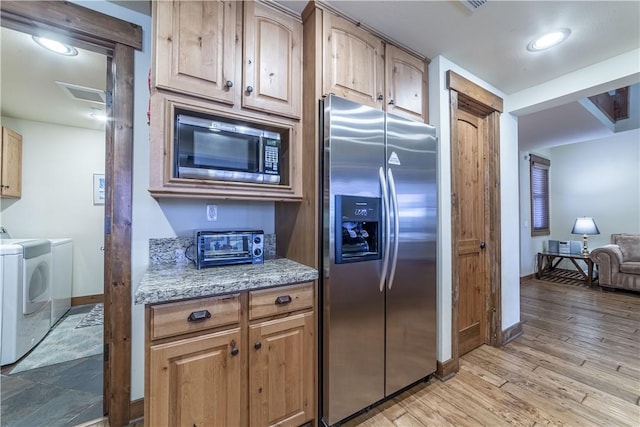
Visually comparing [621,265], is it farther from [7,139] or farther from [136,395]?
[7,139]

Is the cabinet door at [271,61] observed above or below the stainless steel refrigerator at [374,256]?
above

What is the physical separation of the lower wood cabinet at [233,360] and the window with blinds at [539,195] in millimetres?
5969

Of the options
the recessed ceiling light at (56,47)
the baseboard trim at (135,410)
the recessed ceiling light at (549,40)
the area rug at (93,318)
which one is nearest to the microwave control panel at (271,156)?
the baseboard trim at (135,410)

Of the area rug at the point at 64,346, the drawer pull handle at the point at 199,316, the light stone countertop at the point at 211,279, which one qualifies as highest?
the light stone countertop at the point at 211,279

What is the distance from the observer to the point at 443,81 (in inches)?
83.4

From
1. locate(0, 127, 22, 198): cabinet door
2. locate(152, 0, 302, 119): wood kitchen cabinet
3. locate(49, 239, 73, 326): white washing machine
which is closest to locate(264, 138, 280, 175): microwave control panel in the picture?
locate(152, 0, 302, 119): wood kitchen cabinet

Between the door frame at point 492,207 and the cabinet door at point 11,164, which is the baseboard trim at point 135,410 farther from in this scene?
the cabinet door at point 11,164

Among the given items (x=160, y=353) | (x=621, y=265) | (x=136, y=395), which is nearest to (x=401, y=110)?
(x=160, y=353)

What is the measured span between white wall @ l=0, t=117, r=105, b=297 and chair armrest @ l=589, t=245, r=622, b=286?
25.7ft

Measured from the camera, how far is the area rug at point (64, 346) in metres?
2.26

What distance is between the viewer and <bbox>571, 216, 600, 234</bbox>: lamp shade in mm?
4945

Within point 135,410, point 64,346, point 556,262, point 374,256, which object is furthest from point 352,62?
point 556,262

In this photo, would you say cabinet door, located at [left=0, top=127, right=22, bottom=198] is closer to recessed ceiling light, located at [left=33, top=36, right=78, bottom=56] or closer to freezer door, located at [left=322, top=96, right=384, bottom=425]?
recessed ceiling light, located at [left=33, top=36, right=78, bottom=56]

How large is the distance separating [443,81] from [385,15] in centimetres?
75
